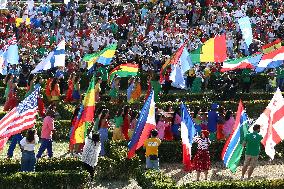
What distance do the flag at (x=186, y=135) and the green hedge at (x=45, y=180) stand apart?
2888mm

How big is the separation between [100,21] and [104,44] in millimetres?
5181

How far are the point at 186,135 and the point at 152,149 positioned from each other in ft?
3.47

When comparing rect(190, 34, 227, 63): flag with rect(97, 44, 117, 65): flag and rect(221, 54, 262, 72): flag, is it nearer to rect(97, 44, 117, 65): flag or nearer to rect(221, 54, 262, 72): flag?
rect(221, 54, 262, 72): flag

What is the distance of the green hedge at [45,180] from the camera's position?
17672mm

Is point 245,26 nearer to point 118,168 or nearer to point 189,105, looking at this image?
point 189,105

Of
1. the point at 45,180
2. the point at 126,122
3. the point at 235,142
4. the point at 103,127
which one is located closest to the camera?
the point at 45,180

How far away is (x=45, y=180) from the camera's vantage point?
58.3 feet

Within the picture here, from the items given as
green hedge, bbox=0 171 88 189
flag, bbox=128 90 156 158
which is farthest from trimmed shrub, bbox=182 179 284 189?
green hedge, bbox=0 171 88 189

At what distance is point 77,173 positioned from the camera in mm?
17906

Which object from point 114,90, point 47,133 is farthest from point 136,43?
point 47,133

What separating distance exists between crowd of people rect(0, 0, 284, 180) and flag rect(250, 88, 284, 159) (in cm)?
61

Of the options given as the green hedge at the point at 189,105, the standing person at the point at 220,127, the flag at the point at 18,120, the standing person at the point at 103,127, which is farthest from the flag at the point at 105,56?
the flag at the point at 18,120

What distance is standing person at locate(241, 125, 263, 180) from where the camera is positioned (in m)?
18.8

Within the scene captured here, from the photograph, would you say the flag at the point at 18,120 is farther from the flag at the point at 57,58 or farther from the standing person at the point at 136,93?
the standing person at the point at 136,93
